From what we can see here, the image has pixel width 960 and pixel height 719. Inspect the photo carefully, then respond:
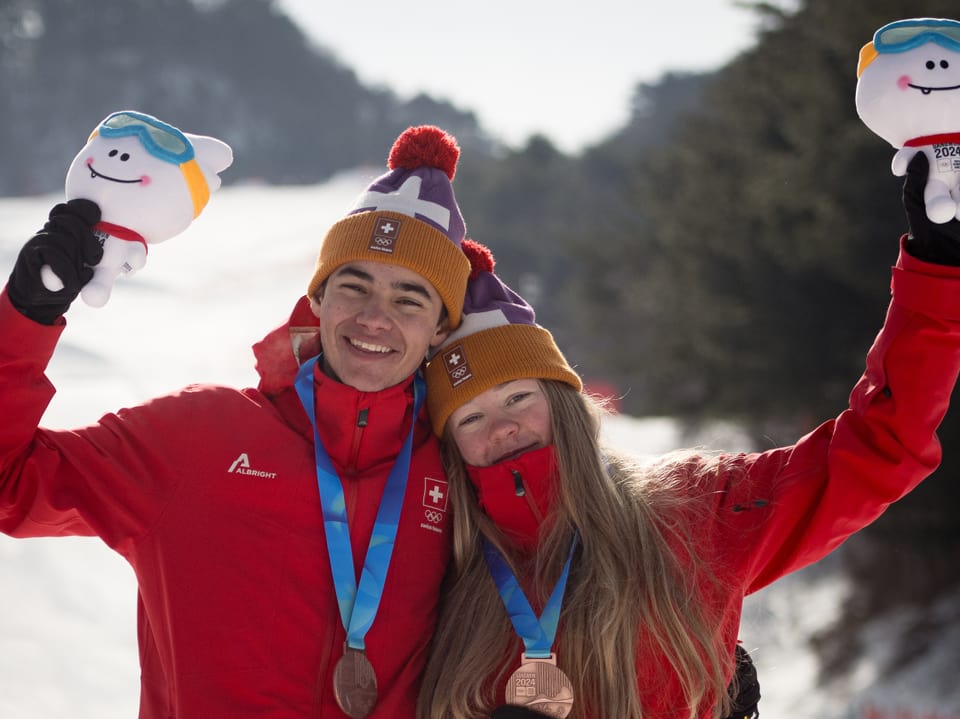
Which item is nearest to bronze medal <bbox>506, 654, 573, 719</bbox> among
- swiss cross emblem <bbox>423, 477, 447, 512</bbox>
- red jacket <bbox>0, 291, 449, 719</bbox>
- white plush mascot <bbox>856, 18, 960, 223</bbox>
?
red jacket <bbox>0, 291, 449, 719</bbox>

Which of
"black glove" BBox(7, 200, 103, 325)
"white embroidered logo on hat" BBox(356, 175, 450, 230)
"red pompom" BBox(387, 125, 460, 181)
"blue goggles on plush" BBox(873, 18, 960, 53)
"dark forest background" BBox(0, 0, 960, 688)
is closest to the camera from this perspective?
"black glove" BBox(7, 200, 103, 325)

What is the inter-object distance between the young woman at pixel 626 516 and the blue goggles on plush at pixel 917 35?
35 cm

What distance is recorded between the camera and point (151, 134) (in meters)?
2.82

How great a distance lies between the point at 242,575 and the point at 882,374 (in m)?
1.69

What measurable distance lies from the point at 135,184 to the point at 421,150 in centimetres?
96

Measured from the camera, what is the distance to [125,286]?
1055 centimetres

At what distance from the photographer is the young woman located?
2.68 meters

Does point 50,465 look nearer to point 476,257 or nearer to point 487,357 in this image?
point 487,357

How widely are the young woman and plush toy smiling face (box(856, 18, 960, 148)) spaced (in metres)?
0.13

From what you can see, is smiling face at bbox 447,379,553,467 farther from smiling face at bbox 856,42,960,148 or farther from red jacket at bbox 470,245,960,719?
smiling face at bbox 856,42,960,148

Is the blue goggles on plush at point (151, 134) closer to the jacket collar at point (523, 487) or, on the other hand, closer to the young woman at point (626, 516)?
the young woman at point (626, 516)

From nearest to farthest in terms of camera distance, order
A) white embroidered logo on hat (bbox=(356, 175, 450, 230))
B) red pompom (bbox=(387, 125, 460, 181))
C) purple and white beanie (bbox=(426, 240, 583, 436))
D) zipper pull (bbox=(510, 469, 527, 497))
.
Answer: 1. zipper pull (bbox=(510, 469, 527, 497))
2. purple and white beanie (bbox=(426, 240, 583, 436))
3. white embroidered logo on hat (bbox=(356, 175, 450, 230))
4. red pompom (bbox=(387, 125, 460, 181))

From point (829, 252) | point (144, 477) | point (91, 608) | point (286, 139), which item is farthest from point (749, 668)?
point (286, 139)

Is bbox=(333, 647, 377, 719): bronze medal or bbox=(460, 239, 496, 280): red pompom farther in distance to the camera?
bbox=(460, 239, 496, 280): red pompom
